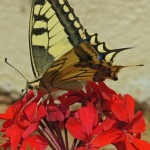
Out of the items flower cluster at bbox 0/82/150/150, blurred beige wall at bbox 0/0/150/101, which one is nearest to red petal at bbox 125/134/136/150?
flower cluster at bbox 0/82/150/150

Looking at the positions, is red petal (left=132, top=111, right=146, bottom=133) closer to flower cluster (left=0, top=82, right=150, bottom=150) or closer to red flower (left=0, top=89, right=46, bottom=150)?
flower cluster (left=0, top=82, right=150, bottom=150)

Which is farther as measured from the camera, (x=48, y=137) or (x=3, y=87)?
(x=3, y=87)

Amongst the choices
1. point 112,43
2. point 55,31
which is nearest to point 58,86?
point 55,31

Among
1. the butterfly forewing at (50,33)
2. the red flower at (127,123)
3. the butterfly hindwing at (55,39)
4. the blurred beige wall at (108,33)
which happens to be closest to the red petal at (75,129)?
the red flower at (127,123)

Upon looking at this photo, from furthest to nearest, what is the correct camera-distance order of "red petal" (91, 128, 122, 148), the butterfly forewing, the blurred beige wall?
the blurred beige wall → the butterfly forewing → "red petal" (91, 128, 122, 148)

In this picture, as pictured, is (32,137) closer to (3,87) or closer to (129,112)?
(129,112)

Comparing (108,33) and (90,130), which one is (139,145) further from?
(108,33)

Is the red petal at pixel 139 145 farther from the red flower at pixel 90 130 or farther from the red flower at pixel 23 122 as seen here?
the red flower at pixel 23 122
